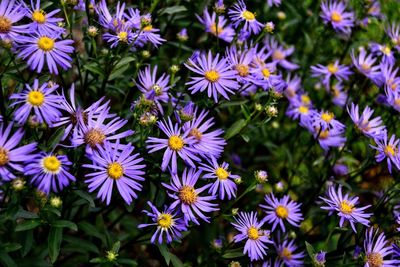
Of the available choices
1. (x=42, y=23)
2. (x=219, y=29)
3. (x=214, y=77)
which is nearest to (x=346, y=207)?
(x=214, y=77)

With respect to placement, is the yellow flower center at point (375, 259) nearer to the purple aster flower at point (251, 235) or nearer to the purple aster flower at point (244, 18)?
the purple aster flower at point (251, 235)

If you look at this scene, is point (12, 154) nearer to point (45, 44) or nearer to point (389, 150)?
point (45, 44)

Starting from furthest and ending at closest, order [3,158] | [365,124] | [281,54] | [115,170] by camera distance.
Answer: [281,54]
[365,124]
[115,170]
[3,158]

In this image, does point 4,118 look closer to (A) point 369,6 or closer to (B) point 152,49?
(B) point 152,49

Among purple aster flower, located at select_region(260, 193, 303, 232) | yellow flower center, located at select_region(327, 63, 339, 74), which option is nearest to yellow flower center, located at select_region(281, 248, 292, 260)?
purple aster flower, located at select_region(260, 193, 303, 232)

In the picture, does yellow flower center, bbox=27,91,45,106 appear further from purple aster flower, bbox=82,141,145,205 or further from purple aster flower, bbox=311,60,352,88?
purple aster flower, bbox=311,60,352,88
